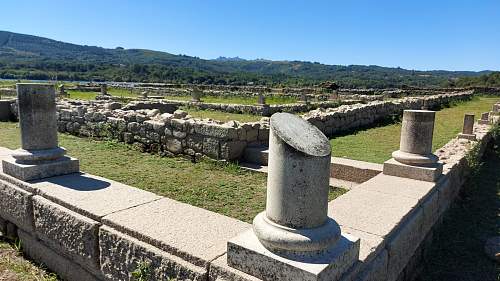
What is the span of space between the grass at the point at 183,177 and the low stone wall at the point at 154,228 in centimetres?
142

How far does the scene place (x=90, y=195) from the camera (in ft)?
13.8

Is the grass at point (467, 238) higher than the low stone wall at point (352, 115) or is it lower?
lower

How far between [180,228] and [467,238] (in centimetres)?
428

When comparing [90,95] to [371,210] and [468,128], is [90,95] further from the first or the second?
[371,210]

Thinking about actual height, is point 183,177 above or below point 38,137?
below

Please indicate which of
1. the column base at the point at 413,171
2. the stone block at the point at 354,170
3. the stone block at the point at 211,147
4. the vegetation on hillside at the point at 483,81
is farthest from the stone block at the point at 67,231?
the vegetation on hillside at the point at 483,81

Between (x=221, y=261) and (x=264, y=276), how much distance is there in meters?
0.37

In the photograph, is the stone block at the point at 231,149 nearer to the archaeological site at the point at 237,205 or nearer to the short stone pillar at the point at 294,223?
the archaeological site at the point at 237,205

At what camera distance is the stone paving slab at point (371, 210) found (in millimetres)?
3768

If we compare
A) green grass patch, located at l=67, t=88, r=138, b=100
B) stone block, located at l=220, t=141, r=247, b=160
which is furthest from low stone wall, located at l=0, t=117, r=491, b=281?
green grass patch, located at l=67, t=88, r=138, b=100

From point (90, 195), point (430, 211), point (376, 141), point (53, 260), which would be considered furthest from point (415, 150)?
point (376, 141)

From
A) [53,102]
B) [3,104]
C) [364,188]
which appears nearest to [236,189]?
[364,188]

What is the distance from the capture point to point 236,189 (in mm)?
6434

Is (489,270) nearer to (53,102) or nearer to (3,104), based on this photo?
(53,102)
